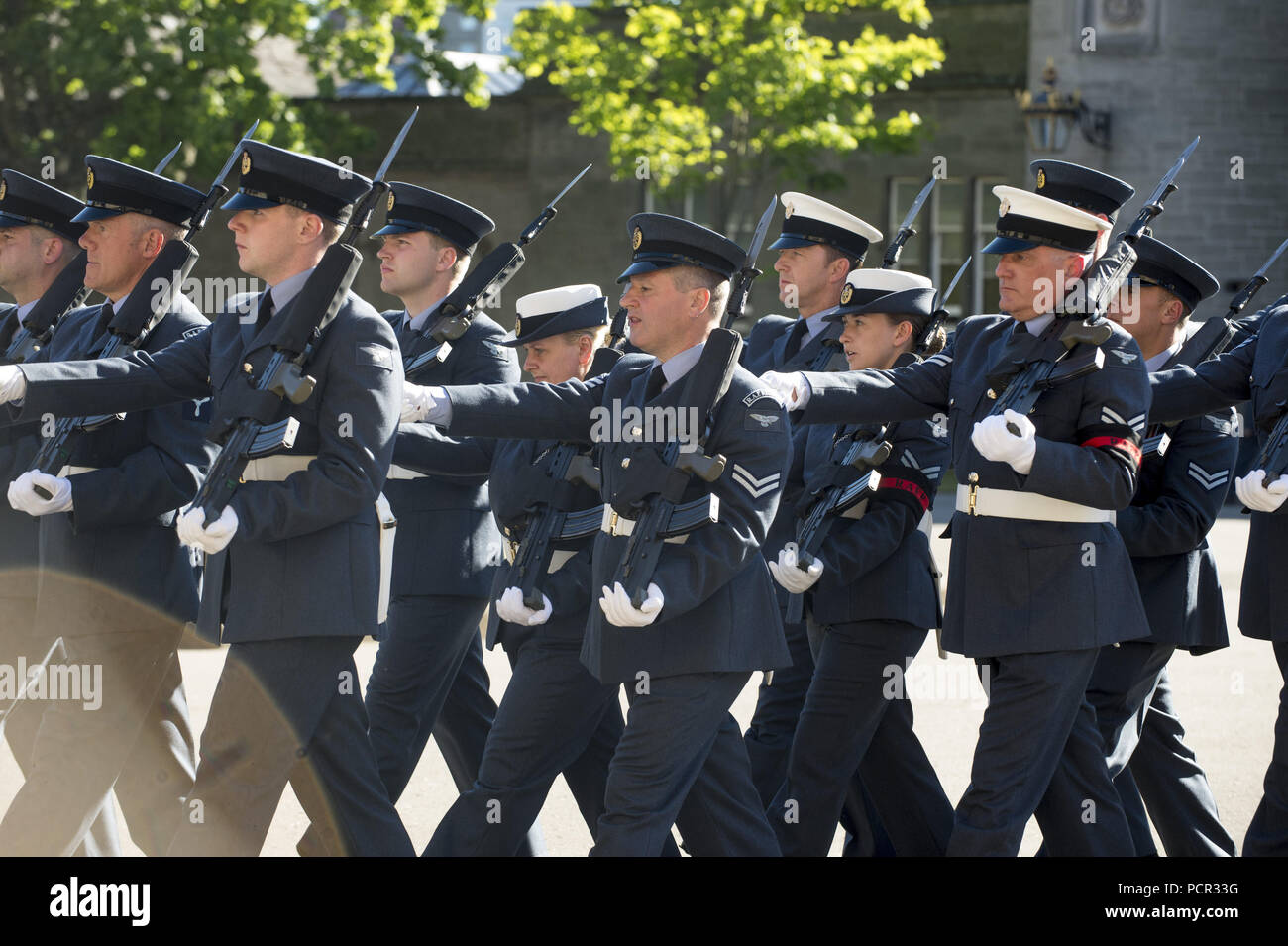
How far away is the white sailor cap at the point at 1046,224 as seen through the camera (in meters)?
4.95

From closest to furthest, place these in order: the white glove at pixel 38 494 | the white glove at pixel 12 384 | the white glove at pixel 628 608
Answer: the white glove at pixel 628 608, the white glove at pixel 12 384, the white glove at pixel 38 494

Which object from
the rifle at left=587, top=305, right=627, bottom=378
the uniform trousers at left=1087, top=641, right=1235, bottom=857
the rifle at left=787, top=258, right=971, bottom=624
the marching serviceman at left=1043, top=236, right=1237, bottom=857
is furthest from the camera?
the rifle at left=587, top=305, right=627, bottom=378

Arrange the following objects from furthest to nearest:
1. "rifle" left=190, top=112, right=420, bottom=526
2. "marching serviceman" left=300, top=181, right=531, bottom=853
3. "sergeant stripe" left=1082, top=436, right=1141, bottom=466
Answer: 1. "marching serviceman" left=300, top=181, right=531, bottom=853
2. "sergeant stripe" left=1082, top=436, right=1141, bottom=466
3. "rifle" left=190, top=112, right=420, bottom=526

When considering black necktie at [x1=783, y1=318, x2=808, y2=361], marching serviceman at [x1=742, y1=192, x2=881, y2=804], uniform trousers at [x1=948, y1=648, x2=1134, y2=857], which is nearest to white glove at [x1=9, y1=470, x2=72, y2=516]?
marching serviceman at [x1=742, y1=192, x2=881, y2=804]

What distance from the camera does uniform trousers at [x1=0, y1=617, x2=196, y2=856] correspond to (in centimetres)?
496

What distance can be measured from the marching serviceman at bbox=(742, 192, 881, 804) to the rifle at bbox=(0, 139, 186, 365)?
205 cm

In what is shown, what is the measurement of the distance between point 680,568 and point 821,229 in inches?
90.0

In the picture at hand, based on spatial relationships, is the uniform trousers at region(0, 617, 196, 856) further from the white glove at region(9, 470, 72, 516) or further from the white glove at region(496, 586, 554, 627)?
the white glove at region(496, 586, 554, 627)

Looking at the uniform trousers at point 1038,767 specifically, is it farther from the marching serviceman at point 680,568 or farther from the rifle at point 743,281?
the rifle at point 743,281

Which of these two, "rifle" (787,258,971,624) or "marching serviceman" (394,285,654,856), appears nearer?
"marching serviceman" (394,285,654,856)

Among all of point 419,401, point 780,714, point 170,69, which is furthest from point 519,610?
point 170,69

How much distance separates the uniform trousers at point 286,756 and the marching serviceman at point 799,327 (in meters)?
1.55

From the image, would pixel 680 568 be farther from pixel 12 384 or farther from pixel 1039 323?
pixel 12 384

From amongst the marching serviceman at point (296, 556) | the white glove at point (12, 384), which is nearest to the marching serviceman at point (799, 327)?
the marching serviceman at point (296, 556)
